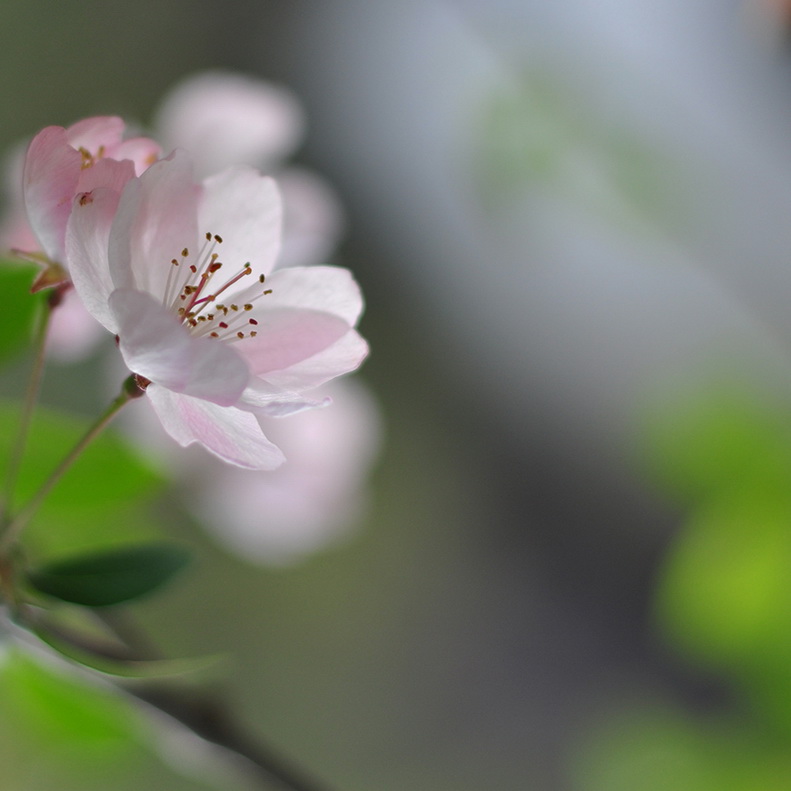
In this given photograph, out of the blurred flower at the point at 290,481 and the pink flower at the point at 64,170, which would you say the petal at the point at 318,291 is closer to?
the pink flower at the point at 64,170

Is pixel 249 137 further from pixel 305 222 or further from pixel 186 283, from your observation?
pixel 186 283

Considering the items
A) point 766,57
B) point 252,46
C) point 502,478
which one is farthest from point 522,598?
point 252,46

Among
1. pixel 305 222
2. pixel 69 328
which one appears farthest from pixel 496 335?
pixel 69 328

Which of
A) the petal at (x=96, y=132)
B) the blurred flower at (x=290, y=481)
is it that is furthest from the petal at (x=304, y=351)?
the blurred flower at (x=290, y=481)

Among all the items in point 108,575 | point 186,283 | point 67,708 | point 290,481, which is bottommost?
point 67,708

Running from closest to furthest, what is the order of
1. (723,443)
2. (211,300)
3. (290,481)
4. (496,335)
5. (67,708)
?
(211,300), (67,708), (290,481), (723,443), (496,335)

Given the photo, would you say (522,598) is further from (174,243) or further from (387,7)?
(174,243)

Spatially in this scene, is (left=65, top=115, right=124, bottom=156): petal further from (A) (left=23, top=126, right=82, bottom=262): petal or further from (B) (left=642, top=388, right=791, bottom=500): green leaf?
(B) (left=642, top=388, right=791, bottom=500): green leaf
